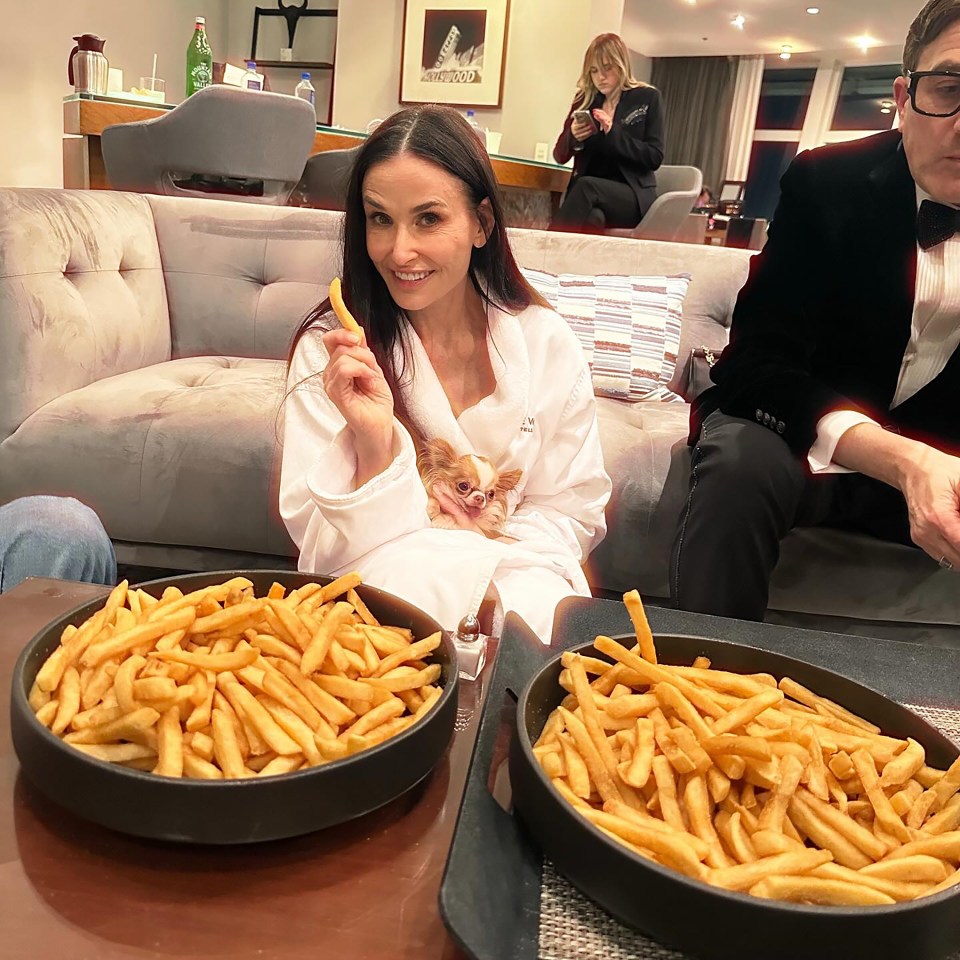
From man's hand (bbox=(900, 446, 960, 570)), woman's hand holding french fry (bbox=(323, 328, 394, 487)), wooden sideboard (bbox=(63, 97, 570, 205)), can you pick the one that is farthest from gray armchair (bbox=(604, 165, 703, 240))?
woman's hand holding french fry (bbox=(323, 328, 394, 487))

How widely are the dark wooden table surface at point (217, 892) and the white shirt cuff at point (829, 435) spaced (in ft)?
3.75

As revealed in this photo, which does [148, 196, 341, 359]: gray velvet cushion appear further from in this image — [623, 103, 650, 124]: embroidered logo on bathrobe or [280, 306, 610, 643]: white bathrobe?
[623, 103, 650, 124]: embroidered logo on bathrobe

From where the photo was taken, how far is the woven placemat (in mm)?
519

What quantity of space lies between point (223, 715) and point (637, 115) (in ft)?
16.2

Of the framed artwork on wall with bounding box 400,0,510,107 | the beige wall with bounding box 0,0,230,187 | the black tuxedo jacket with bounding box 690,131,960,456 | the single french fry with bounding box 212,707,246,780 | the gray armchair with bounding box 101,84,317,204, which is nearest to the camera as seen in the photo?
the single french fry with bounding box 212,707,246,780

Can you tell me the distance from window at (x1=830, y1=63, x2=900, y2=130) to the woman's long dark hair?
483 inches

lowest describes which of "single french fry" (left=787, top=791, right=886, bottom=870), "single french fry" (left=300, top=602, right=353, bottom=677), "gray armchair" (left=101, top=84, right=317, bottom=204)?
"single french fry" (left=787, top=791, right=886, bottom=870)

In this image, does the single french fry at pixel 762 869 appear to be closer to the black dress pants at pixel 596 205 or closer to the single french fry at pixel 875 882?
the single french fry at pixel 875 882

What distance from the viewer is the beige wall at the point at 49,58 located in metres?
5.76

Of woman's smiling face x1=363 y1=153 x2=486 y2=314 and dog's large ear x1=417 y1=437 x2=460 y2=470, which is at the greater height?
woman's smiling face x1=363 y1=153 x2=486 y2=314

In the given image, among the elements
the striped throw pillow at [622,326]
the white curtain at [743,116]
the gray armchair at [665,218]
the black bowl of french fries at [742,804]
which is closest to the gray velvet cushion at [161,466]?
the striped throw pillow at [622,326]

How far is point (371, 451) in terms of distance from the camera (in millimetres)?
1349

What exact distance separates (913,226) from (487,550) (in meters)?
1.06

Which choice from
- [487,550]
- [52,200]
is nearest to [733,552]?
[487,550]
